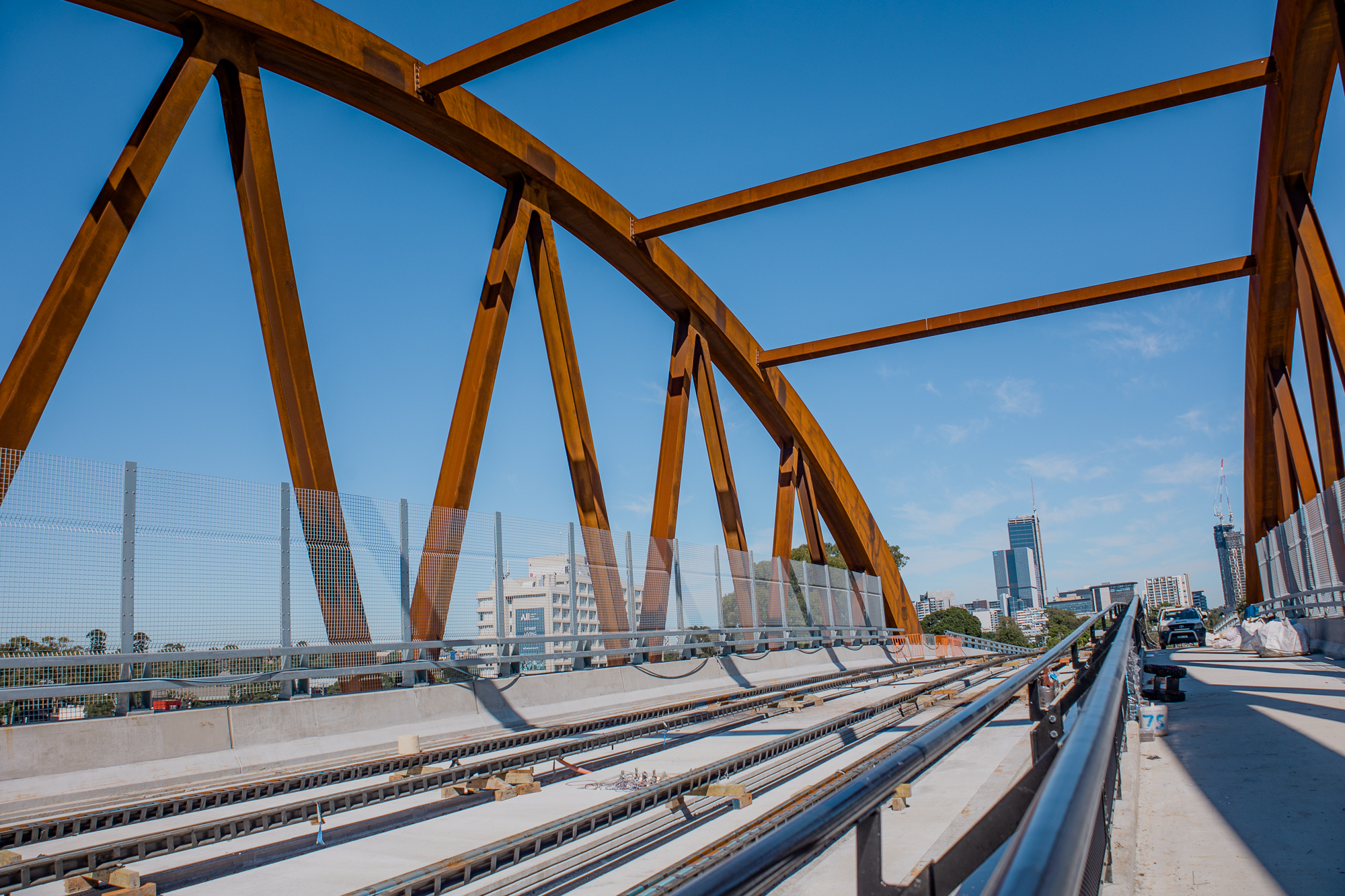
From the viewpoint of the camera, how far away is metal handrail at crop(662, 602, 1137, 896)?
126 cm

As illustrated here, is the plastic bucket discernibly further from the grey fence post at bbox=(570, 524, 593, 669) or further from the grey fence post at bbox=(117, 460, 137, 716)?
the grey fence post at bbox=(117, 460, 137, 716)

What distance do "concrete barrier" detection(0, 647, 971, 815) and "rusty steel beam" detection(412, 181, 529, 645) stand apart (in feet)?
3.62

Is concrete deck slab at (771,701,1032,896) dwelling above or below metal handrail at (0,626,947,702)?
below

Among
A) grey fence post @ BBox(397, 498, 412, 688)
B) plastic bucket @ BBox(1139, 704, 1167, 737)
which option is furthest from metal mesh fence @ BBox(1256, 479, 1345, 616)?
grey fence post @ BBox(397, 498, 412, 688)

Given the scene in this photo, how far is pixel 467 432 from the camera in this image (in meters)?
13.4

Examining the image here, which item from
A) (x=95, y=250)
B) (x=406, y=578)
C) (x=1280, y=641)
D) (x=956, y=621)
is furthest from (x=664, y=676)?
(x=956, y=621)

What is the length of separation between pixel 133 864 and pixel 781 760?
5114 millimetres

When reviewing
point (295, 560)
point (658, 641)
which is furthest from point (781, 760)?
point (658, 641)

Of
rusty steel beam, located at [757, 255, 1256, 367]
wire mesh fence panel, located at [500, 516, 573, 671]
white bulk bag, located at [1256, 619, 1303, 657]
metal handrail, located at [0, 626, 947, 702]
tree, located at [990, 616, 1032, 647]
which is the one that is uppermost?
rusty steel beam, located at [757, 255, 1256, 367]

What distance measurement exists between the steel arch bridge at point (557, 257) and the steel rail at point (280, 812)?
2.22 m

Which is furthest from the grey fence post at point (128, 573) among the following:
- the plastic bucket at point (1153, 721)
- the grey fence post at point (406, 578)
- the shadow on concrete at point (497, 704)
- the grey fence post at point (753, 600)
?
the grey fence post at point (753, 600)

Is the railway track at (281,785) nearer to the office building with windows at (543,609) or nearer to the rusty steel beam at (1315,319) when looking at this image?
the office building with windows at (543,609)

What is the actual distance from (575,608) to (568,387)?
3.98 metres

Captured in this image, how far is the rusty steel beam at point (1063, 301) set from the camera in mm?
18641
